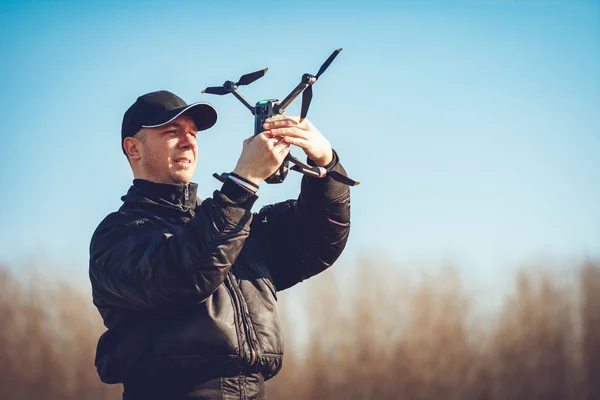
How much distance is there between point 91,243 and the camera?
3924mm

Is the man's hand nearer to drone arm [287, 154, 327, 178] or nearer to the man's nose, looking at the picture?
drone arm [287, 154, 327, 178]

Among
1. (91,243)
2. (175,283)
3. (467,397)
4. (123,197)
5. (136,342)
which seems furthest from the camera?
(467,397)

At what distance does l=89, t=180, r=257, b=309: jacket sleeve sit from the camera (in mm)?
3402

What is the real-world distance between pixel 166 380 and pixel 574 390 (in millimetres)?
20202

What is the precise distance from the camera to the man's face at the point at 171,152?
4133 mm

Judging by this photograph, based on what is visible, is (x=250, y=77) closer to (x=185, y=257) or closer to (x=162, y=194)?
(x=162, y=194)

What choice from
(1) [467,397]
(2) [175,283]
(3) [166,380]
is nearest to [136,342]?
(3) [166,380]

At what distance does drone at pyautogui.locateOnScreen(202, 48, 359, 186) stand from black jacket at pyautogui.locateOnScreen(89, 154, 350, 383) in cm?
15

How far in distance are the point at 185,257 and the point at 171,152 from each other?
0.96 meters

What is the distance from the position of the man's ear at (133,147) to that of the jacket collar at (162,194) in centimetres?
21

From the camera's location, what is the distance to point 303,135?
3.70m

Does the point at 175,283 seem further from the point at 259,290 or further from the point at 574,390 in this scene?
the point at 574,390

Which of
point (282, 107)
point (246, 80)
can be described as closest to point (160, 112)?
point (246, 80)

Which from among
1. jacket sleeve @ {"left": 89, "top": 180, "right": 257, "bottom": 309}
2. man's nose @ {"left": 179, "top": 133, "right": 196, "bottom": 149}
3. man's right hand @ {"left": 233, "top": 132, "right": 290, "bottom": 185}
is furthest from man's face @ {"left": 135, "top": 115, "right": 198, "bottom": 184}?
man's right hand @ {"left": 233, "top": 132, "right": 290, "bottom": 185}
